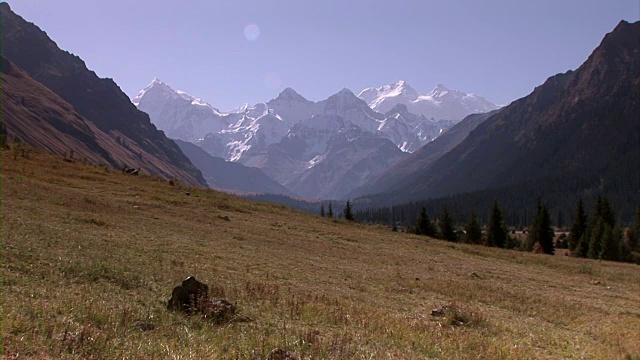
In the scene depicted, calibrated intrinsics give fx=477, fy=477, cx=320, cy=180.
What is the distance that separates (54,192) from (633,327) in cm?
3892

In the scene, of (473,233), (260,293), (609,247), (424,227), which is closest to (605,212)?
Answer: (609,247)

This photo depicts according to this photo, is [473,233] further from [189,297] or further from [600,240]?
[189,297]

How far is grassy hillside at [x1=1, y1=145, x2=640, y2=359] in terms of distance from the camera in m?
10.6

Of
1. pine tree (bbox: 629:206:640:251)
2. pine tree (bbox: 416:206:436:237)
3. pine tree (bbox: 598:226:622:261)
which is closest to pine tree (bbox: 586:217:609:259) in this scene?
pine tree (bbox: 598:226:622:261)

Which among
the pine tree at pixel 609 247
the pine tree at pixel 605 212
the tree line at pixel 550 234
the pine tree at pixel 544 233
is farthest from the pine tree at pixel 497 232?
the pine tree at pixel 605 212

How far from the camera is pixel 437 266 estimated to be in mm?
35938

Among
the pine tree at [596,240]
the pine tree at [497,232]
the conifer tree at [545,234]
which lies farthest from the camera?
the pine tree at [497,232]

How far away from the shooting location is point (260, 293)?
16.9m

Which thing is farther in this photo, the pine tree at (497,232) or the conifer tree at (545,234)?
the pine tree at (497,232)

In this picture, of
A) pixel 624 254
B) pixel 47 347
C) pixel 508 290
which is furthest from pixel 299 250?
pixel 624 254

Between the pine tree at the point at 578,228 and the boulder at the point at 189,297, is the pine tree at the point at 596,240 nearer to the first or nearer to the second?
the pine tree at the point at 578,228

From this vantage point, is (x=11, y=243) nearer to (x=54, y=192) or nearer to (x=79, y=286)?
(x=79, y=286)

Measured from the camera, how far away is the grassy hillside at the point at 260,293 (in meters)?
10.6

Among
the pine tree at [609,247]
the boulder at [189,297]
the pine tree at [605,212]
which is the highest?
the pine tree at [605,212]
